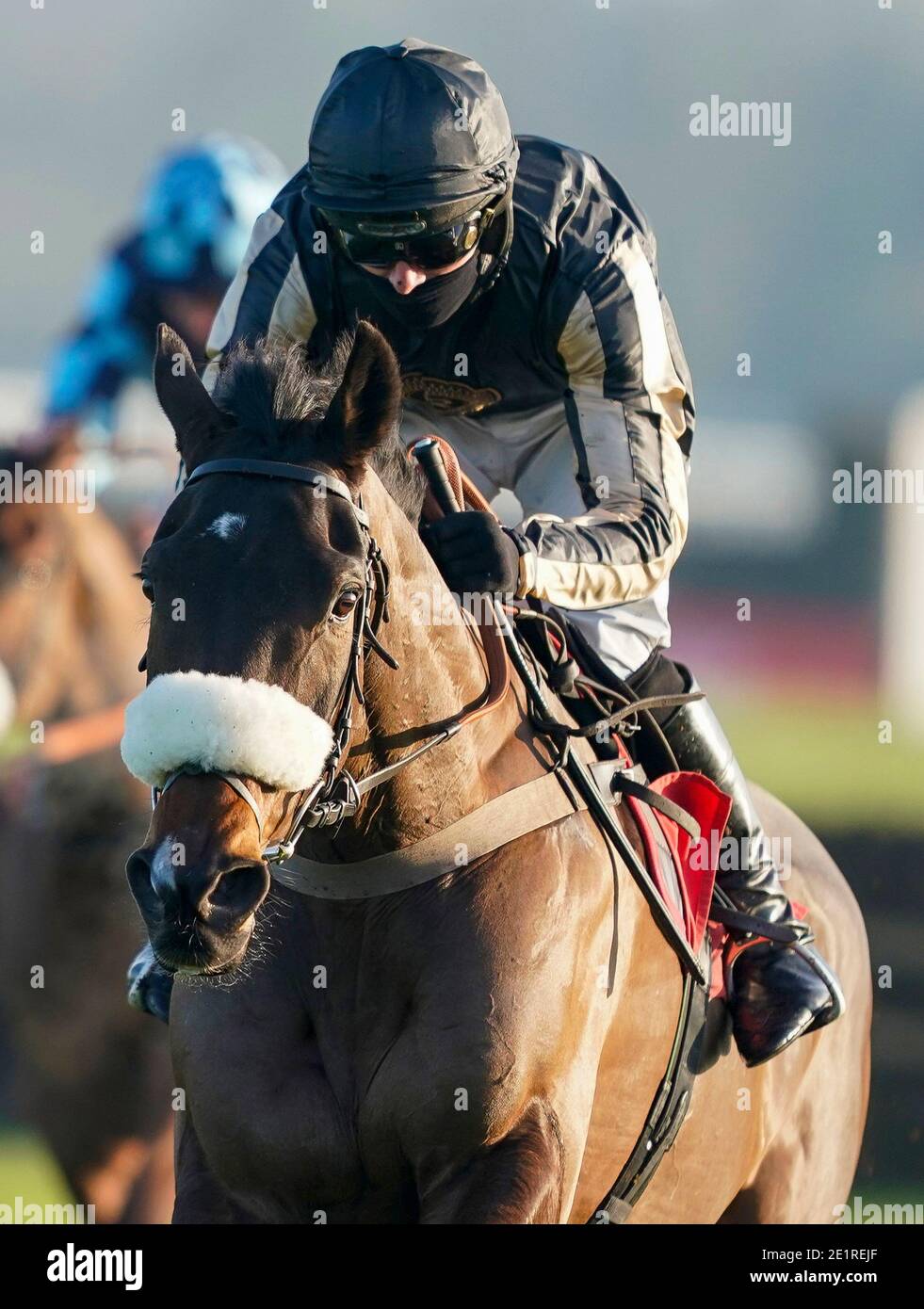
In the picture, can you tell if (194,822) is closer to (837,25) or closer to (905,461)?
(905,461)

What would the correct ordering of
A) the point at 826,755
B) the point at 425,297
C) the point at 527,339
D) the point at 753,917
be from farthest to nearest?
the point at 826,755 → the point at 753,917 → the point at 527,339 → the point at 425,297

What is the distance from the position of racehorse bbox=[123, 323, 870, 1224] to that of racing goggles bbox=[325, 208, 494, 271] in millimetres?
534

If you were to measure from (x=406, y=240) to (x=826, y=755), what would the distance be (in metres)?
17.2

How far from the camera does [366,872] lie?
10.8ft

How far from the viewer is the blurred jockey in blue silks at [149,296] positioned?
301 inches

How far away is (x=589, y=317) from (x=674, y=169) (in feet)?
69.3

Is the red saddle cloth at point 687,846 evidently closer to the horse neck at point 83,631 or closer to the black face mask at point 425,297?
the black face mask at point 425,297

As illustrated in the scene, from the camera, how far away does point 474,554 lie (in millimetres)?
3371

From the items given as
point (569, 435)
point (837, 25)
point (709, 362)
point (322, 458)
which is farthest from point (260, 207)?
point (837, 25)

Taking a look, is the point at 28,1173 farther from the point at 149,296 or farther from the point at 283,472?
the point at 283,472

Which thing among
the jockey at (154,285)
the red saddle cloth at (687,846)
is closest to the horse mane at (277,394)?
the red saddle cloth at (687,846)

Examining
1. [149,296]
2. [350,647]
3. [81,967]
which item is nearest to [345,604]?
[350,647]

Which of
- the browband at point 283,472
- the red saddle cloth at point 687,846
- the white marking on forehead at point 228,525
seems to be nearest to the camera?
the white marking on forehead at point 228,525

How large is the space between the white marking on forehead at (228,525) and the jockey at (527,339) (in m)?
0.59
